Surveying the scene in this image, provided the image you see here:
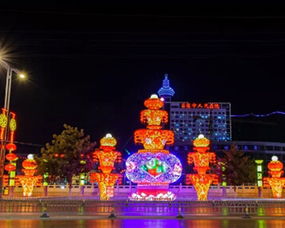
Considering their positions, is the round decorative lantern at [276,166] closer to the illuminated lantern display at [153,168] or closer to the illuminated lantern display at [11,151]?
the illuminated lantern display at [153,168]

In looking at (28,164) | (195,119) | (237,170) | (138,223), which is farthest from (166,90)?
(138,223)

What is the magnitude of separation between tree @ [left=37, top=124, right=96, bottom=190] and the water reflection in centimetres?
2076

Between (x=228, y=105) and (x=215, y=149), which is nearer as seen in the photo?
(x=215, y=149)

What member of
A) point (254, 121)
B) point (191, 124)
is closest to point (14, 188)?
point (254, 121)

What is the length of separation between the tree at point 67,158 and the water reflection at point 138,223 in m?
20.8

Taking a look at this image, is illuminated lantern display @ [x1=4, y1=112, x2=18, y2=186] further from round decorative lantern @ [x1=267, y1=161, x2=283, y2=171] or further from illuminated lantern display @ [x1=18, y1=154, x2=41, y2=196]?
round decorative lantern @ [x1=267, y1=161, x2=283, y2=171]

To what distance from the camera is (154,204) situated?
17.0 metres

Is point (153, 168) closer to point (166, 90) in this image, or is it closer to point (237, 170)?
point (237, 170)

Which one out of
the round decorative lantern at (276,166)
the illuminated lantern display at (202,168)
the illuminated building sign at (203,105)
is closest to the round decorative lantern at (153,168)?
the illuminated lantern display at (202,168)

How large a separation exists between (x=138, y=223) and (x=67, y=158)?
22.4 metres

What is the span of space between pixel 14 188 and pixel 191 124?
8348cm

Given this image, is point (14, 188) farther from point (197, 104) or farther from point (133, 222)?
point (197, 104)

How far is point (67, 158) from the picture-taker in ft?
113

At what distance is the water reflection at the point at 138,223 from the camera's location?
12.2 meters
